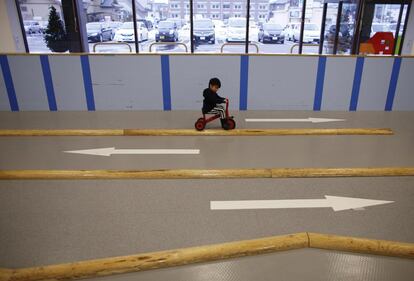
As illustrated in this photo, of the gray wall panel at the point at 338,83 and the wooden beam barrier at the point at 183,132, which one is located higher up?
the gray wall panel at the point at 338,83

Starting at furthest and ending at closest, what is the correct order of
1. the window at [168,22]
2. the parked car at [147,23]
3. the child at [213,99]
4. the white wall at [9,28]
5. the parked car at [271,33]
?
the parked car at [271,33], the parked car at [147,23], the window at [168,22], the white wall at [9,28], the child at [213,99]

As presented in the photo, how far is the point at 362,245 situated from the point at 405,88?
517 cm

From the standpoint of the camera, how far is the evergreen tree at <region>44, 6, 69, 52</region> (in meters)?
9.49

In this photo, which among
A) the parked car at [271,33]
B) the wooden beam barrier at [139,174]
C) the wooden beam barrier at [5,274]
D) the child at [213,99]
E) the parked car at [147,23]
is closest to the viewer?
the wooden beam barrier at [5,274]

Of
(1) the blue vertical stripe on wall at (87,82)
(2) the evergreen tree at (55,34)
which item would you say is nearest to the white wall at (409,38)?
(1) the blue vertical stripe on wall at (87,82)

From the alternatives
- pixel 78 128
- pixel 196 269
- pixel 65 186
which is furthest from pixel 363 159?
pixel 78 128

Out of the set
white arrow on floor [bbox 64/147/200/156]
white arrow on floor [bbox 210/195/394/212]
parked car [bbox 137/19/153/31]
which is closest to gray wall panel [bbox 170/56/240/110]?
white arrow on floor [bbox 64/147/200/156]

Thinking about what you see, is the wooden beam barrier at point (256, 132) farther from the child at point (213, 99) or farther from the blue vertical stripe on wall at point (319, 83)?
the blue vertical stripe on wall at point (319, 83)

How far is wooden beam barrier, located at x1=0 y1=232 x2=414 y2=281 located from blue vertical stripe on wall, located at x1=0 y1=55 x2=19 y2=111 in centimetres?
514

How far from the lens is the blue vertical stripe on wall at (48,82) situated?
5.94 m

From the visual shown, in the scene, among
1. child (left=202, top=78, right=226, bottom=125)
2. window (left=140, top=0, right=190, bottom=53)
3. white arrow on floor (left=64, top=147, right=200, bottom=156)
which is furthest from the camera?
window (left=140, top=0, right=190, bottom=53)

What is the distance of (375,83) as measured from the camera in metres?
6.13

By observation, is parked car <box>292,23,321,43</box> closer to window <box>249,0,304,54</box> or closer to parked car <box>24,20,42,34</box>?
window <box>249,0,304,54</box>

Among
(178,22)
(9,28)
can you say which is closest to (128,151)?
(178,22)
